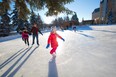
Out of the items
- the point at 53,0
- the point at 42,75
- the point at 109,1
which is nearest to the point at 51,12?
the point at 53,0

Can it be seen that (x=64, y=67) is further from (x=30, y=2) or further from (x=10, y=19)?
(x=10, y=19)

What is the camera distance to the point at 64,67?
3852mm

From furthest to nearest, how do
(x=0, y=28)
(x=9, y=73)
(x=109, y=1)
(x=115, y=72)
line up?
(x=109, y=1) → (x=0, y=28) → (x=9, y=73) → (x=115, y=72)

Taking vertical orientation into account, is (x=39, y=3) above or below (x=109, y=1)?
below

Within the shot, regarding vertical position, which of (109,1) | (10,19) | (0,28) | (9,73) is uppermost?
(109,1)

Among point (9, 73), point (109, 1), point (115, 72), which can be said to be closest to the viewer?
point (115, 72)

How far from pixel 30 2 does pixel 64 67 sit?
464 cm

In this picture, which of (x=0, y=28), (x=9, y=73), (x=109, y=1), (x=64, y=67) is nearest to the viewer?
(x=9, y=73)

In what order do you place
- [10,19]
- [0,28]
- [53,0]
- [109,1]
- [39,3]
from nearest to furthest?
[53,0] → [39,3] → [0,28] → [10,19] → [109,1]

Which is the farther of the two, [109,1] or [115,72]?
[109,1]

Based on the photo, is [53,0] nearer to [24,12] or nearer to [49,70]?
[24,12]

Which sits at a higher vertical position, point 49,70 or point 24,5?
point 24,5

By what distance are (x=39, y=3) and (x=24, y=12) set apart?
1257 millimetres

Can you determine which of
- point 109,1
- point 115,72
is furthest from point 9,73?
point 109,1
